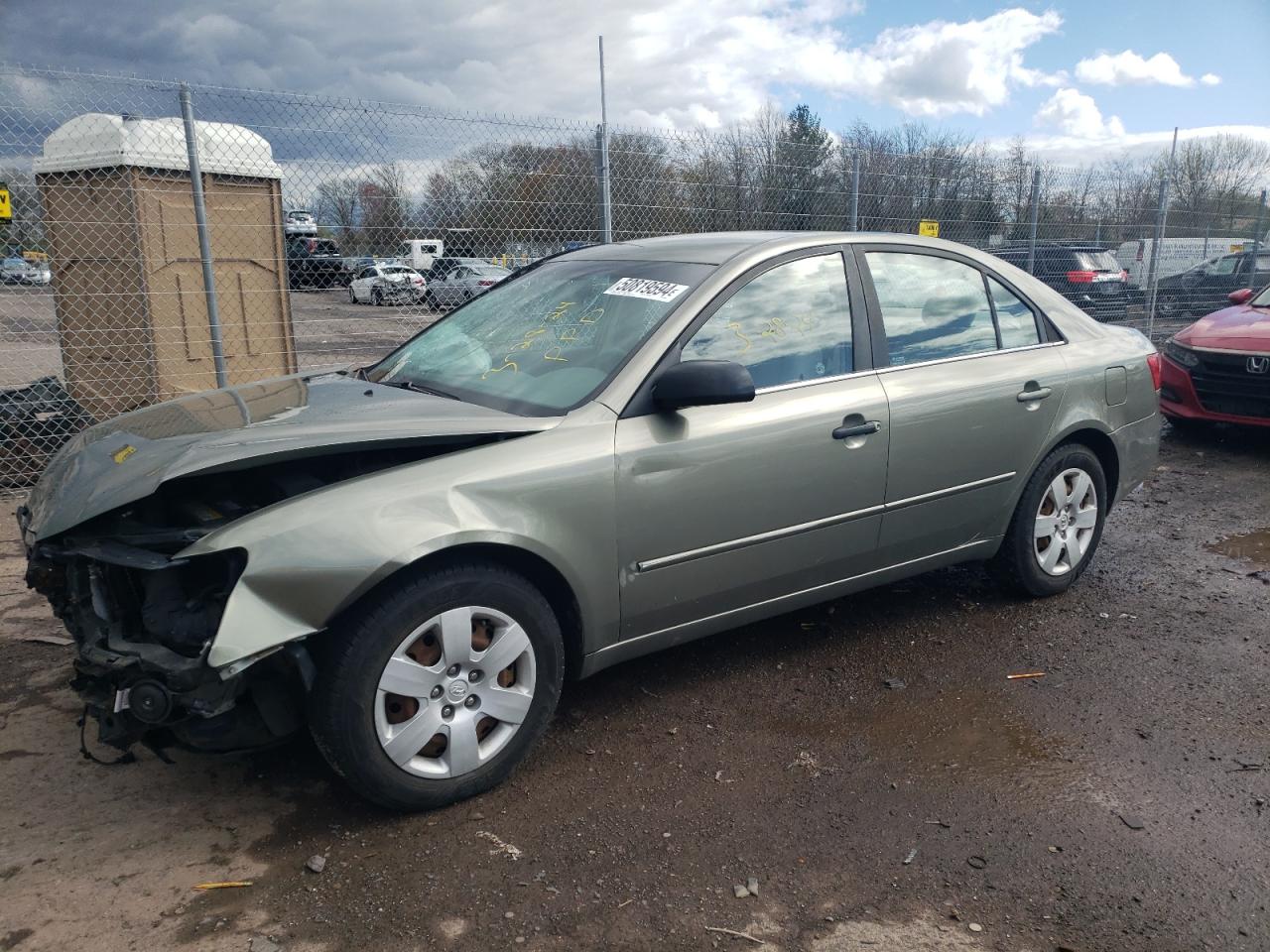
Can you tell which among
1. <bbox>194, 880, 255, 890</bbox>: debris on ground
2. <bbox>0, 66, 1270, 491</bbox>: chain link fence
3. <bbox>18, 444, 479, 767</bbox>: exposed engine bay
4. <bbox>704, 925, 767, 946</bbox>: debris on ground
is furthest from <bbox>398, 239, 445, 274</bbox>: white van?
<bbox>704, 925, 767, 946</bbox>: debris on ground

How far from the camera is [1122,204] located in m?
12.4

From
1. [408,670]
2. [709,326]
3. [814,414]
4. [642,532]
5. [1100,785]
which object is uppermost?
[709,326]

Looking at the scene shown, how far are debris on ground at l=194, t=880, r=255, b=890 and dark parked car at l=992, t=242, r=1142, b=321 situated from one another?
10.5m

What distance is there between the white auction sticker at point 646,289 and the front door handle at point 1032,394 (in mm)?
1637

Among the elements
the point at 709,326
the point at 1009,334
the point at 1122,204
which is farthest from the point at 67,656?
the point at 1122,204

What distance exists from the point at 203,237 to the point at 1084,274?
10337 millimetres

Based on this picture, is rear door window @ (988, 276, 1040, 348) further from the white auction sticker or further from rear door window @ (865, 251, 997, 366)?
the white auction sticker

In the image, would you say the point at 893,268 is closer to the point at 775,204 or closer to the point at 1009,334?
the point at 1009,334

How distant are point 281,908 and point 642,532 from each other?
4.79 ft

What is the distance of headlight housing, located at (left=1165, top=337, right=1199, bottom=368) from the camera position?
25.6 ft

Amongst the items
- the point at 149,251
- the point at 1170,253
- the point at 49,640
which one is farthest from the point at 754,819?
the point at 1170,253

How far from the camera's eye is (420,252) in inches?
288

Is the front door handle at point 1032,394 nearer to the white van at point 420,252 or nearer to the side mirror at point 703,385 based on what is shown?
the side mirror at point 703,385

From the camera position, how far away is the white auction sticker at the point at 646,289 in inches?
136
